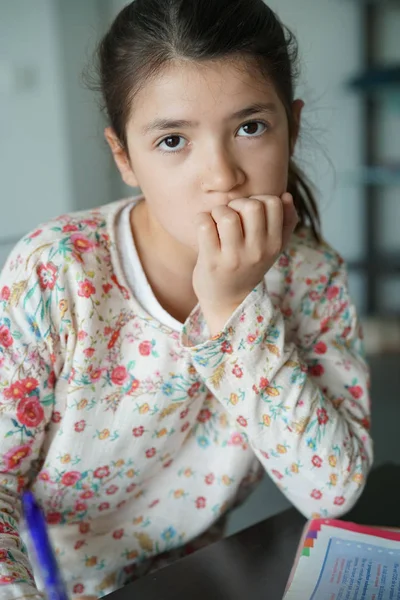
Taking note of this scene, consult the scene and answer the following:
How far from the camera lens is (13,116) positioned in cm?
313

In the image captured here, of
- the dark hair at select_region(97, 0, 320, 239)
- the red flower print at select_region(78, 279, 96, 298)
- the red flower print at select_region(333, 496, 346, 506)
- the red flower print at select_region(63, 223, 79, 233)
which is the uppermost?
the dark hair at select_region(97, 0, 320, 239)

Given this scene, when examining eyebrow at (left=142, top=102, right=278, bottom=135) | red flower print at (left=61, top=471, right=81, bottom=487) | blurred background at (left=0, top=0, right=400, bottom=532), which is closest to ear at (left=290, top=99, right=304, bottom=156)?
eyebrow at (left=142, top=102, right=278, bottom=135)

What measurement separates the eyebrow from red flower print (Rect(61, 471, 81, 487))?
1.51 feet

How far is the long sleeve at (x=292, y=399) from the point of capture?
86 centimetres

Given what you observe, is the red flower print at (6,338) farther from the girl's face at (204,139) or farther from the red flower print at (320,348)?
the red flower print at (320,348)

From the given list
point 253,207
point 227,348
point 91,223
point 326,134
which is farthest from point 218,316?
point 326,134

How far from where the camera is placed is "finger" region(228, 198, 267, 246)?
83cm

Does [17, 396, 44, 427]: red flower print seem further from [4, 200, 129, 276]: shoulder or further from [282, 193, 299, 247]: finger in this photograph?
[282, 193, 299, 247]: finger

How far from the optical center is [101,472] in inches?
37.8

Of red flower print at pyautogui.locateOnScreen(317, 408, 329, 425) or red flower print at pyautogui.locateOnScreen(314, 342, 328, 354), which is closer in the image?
red flower print at pyautogui.locateOnScreen(317, 408, 329, 425)

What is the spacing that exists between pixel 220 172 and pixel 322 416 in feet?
1.15

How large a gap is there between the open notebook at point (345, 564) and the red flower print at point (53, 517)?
35 cm

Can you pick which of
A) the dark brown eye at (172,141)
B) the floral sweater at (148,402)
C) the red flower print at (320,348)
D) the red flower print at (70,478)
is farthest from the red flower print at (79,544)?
the dark brown eye at (172,141)

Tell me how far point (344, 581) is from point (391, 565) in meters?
0.06
